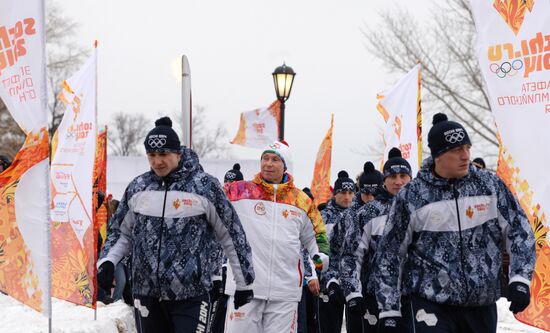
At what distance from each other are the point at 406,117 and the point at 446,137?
246 inches

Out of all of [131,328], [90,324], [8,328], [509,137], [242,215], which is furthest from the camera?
[131,328]

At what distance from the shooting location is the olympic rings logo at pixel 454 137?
5.24m

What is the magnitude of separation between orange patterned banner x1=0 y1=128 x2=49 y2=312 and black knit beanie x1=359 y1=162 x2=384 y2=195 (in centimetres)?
322

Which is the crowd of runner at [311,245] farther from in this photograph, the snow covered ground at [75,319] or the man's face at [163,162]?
the snow covered ground at [75,319]

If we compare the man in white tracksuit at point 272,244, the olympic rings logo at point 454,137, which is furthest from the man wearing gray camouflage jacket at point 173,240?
the olympic rings logo at point 454,137

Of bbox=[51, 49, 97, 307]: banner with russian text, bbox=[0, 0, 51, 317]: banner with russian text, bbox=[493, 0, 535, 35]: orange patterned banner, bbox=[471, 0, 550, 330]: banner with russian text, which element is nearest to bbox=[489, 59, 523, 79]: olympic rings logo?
bbox=[471, 0, 550, 330]: banner with russian text

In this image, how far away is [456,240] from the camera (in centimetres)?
518

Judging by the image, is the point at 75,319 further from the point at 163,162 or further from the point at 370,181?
the point at 163,162

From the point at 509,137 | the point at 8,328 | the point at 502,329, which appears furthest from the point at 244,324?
the point at 502,329

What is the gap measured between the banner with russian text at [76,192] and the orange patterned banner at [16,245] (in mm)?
2986

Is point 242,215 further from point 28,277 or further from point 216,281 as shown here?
point 28,277

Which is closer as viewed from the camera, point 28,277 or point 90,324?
point 28,277

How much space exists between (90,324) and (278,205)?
3.93 metres

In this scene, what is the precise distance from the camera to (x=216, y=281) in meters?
6.95
